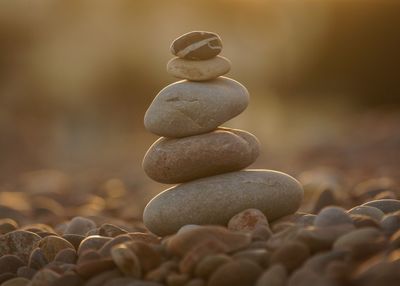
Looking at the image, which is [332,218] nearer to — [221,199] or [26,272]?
[221,199]

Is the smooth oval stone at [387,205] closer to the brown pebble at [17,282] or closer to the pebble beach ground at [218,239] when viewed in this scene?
the pebble beach ground at [218,239]

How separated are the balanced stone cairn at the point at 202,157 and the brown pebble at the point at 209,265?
1.41 m

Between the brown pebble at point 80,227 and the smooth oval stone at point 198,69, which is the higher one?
the smooth oval stone at point 198,69

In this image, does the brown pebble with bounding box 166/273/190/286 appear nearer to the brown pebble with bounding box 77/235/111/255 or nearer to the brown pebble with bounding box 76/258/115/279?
the brown pebble with bounding box 76/258/115/279

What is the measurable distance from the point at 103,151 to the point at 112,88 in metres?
8.32

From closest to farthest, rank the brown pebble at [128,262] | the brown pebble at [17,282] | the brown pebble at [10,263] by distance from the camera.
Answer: the brown pebble at [128,262], the brown pebble at [17,282], the brown pebble at [10,263]

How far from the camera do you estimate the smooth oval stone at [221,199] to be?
5402mm

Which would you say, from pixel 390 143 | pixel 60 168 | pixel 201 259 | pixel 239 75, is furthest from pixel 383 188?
pixel 239 75

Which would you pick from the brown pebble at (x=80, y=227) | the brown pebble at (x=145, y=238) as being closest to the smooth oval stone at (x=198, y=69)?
the brown pebble at (x=145, y=238)

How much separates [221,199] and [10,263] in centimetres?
140

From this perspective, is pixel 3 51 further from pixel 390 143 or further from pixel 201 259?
pixel 201 259

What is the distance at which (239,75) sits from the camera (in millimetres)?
31031

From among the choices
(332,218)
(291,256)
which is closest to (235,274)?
(291,256)

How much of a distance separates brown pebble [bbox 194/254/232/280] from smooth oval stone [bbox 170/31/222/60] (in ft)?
6.88
